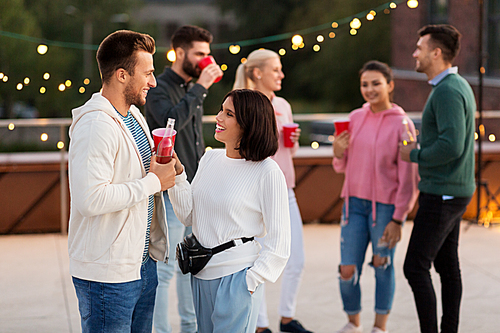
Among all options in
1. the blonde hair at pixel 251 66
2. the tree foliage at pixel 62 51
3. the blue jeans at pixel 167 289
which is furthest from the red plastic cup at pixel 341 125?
the tree foliage at pixel 62 51

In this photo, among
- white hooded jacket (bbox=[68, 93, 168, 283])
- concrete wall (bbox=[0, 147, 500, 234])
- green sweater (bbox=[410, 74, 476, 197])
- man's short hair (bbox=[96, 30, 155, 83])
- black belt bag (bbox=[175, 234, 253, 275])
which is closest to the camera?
white hooded jacket (bbox=[68, 93, 168, 283])

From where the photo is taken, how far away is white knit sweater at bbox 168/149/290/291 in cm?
183

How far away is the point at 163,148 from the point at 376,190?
1417 mm

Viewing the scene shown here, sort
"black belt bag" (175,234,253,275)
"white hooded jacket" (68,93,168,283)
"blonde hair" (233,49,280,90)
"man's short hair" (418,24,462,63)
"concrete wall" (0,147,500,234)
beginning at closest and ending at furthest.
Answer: "white hooded jacket" (68,93,168,283) < "black belt bag" (175,234,253,275) < "man's short hair" (418,24,462,63) < "blonde hair" (233,49,280,90) < "concrete wall" (0,147,500,234)

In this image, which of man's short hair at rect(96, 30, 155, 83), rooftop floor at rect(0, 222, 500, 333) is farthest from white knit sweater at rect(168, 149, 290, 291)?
rooftop floor at rect(0, 222, 500, 333)

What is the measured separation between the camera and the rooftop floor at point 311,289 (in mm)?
3176

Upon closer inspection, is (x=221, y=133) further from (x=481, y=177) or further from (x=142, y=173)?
(x=481, y=177)

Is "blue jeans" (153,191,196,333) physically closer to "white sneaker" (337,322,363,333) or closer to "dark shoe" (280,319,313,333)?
"dark shoe" (280,319,313,333)

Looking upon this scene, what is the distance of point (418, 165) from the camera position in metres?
2.71

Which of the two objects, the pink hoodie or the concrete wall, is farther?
the concrete wall

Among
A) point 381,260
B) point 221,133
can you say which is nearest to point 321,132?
point 381,260

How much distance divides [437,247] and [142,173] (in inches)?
58.2

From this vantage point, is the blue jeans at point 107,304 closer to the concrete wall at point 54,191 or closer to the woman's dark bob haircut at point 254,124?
the woman's dark bob haircut at point 254,124

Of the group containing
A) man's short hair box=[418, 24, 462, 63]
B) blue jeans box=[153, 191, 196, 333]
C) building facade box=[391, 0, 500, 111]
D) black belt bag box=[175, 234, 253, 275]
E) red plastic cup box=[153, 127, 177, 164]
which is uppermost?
building facade box=[391, 0, 500, 111]
